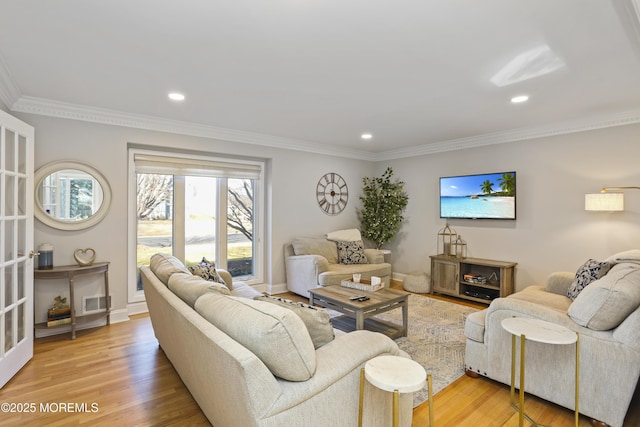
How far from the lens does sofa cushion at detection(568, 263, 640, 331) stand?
196 centimetres

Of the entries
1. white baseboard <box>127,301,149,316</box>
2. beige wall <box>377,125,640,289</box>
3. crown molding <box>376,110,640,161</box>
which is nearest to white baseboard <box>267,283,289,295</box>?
white baseboard <box>127,301,149,316</box>

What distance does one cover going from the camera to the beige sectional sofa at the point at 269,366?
129cm

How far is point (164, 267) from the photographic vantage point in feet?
8.59

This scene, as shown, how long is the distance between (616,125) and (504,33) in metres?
2.86

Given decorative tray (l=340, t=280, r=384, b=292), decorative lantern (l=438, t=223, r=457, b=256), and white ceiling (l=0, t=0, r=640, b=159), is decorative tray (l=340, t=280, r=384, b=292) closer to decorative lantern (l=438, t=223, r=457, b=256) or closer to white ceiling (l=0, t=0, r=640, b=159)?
white ceiling (l=0, t=0, r=640, b=159)

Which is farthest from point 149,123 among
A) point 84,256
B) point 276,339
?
point 276,339

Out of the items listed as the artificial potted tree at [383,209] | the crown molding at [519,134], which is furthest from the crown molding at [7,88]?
the crown molding at [519,134]

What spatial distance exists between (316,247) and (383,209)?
158cm

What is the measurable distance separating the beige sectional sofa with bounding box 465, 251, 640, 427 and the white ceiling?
163cm

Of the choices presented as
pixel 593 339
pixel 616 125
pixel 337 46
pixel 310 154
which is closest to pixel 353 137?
pixel 310 154

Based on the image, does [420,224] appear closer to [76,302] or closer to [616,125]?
[616,125]

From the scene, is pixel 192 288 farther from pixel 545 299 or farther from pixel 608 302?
pixel 545 299

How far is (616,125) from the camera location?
3.74 metres

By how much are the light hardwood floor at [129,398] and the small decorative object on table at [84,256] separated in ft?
2.93
